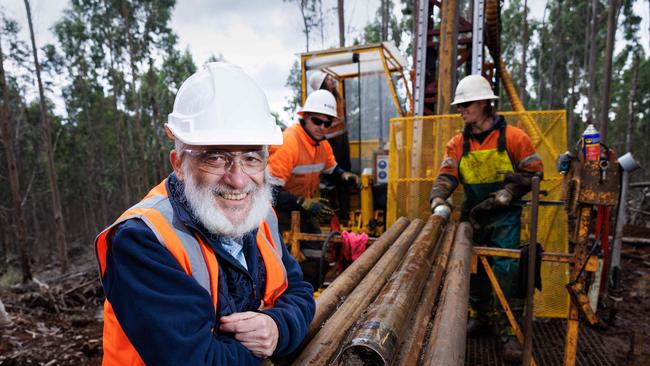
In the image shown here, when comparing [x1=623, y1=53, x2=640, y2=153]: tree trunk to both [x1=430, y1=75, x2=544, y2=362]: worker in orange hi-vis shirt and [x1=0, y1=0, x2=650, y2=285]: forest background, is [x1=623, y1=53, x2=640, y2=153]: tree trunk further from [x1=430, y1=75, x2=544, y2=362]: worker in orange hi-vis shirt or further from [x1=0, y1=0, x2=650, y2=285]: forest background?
[x1=430, y1=75, x2=544, y2=362]: worker in orange hi-vis shirt

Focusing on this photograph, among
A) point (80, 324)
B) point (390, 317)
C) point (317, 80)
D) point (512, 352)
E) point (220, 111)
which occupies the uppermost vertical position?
point (317, 80)

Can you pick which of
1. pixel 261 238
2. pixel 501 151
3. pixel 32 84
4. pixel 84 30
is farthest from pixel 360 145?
pixel 84 30

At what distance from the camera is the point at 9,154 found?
12102 mm

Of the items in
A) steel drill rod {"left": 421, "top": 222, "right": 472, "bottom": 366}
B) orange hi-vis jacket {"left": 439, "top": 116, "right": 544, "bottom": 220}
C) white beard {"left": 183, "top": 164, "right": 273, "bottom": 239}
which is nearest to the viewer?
white beard {"left": 183, "top": 164, "right": 273, "bottom": 239}

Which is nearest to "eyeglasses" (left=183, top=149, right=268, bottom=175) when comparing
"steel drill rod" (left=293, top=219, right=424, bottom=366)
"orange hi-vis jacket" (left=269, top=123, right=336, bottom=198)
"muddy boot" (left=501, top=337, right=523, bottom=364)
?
"steel drill rod" (left=293, top=219, right=424, bottom=366)

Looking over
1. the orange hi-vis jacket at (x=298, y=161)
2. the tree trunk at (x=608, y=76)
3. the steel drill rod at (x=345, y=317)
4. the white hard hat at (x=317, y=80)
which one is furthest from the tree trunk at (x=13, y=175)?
the tree trunk at (x=608, y=76)

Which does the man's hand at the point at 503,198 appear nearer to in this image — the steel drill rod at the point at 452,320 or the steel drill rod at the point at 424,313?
the steel drill rod at the point at 424,313

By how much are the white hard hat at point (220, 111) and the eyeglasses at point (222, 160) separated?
0.07m

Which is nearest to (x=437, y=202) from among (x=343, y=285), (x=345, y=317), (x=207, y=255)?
(x=343, y=285)

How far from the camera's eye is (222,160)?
1389 millimetres

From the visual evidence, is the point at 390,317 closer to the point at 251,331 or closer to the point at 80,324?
the point at 251,331

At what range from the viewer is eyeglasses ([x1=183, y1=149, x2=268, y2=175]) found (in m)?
1.37

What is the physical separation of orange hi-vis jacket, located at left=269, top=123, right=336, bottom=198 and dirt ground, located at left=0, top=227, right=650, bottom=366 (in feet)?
10.8

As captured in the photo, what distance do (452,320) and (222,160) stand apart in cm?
120
